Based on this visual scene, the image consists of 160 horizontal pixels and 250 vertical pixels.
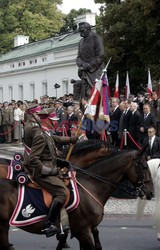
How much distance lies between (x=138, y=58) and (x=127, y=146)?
21140mm

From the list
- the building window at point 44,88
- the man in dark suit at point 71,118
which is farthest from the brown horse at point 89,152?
the building window at point 44,88

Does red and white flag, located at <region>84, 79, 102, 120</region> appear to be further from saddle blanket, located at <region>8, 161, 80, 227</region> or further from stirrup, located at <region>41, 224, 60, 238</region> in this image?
stirrup, located at <region>41, 224, 60, 238</region>

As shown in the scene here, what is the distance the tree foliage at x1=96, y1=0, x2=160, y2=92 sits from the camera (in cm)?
3262

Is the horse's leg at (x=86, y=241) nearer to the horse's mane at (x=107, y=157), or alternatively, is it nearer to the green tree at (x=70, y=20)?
the horse's mane at (x=107, y=157)

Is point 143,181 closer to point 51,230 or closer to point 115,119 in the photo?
point 51,230

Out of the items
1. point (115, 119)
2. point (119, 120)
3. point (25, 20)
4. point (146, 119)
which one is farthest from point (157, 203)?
point (25, 20)

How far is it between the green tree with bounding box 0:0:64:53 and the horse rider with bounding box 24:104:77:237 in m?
54.0

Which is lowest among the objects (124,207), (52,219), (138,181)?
(124,207)

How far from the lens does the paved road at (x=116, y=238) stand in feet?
30.8

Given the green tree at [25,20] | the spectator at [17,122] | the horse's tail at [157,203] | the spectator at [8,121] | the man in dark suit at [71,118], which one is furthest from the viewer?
the green tree at [25,20]

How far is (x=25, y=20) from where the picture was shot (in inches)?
2437

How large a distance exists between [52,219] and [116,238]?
2946 mm

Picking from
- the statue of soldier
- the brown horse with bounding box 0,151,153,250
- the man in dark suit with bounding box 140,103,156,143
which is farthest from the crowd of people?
the brown horse with bounding box 0,151,153,250

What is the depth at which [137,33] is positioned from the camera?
34875 millimetres
